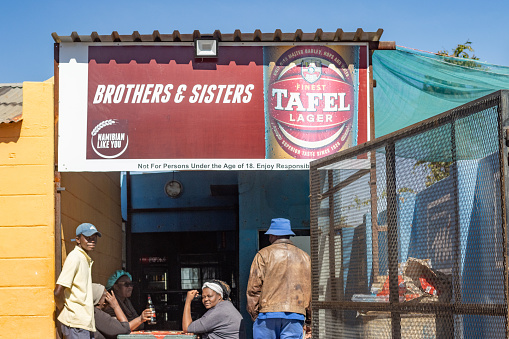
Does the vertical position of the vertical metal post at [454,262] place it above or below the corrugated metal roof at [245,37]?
below

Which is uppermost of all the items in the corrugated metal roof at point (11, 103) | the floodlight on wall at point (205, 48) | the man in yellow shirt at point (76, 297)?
the floodlight on wall at point (205, 48)

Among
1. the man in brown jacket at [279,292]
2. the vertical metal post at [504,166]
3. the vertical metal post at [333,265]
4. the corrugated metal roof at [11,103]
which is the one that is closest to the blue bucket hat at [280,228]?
the man in brown jacket at [279,292]

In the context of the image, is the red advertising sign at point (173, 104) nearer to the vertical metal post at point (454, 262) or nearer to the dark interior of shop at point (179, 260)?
the vertical metal post at point (454, 262)

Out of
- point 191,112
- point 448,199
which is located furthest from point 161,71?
point 448,199

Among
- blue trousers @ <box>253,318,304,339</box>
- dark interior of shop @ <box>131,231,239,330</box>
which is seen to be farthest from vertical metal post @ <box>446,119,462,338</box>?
dark interior of shop @ <box>131,231,239,330</box>

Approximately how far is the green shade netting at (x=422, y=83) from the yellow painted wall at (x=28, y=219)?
3.61 meters

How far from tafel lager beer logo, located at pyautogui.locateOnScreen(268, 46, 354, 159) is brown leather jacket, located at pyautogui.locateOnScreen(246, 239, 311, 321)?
132 centimetres

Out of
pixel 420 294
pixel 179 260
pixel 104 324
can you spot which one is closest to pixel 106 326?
pixel 104 324

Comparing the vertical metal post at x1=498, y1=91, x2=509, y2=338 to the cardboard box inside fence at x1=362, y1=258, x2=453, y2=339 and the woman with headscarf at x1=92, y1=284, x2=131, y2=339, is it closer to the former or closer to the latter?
the cardboard box inside fence at x1=362, y1=258, x2=453, y2=339

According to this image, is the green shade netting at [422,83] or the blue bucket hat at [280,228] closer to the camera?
the blue bucket hat at [280,228]

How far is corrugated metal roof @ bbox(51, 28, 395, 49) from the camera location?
24.1ft

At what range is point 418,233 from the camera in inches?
182

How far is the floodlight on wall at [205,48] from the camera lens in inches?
291

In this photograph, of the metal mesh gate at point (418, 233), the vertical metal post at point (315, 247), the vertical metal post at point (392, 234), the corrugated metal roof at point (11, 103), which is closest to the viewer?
the metal mesh gate at point (418, 233)
